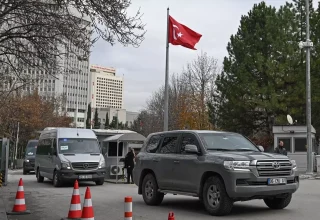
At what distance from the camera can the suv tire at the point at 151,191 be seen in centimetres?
1259

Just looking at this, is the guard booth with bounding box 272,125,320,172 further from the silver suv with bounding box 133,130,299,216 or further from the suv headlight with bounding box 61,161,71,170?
the silver suv with bounding box 133,130,299,216

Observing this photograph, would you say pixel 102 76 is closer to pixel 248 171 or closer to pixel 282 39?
pixel 282 39

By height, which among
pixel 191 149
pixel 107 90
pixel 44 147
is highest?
pixel 107 90

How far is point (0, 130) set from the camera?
49281mm

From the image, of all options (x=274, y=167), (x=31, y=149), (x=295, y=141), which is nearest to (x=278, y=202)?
(x=274, y=167)

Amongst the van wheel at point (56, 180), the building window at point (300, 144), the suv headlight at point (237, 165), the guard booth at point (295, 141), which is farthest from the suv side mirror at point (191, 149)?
the building window at point (300, 144)

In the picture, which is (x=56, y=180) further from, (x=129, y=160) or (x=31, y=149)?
(x=31, y=149)

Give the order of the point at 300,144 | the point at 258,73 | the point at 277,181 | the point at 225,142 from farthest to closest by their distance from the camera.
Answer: the point at 258,73
the point at 300,144
the point at 225,142
the point at 277,181

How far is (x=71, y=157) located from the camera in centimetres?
2017

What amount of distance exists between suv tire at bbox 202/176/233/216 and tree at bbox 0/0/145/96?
393 cm

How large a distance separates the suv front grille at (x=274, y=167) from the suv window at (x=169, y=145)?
8.97ft

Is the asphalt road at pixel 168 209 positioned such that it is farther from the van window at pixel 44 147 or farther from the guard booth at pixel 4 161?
the van window at pixel 44 147

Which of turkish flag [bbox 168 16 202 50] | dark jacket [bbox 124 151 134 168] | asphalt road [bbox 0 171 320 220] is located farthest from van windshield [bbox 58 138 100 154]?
turkish flag [bbox 168 16 202 50]

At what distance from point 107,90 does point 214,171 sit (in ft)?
438
